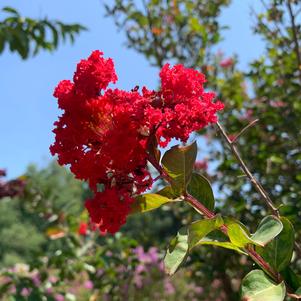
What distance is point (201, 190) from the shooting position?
46.3 inches

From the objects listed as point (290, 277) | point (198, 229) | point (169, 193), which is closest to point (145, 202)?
point (169, 193)

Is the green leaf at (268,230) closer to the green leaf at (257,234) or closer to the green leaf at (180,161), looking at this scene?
the green leaf at (257,234)

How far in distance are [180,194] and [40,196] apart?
112 inches

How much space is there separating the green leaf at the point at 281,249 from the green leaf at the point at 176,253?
0.18m

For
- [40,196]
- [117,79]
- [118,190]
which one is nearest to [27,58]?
[40,196]

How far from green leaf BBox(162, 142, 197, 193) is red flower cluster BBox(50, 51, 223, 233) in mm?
58

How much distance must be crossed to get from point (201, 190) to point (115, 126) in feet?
0.91

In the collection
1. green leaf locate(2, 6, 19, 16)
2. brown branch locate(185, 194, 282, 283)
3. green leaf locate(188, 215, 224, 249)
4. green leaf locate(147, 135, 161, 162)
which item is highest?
green leaf locate(2, 6, 19, 16)

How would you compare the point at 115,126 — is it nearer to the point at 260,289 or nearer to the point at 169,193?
the point at 169,193

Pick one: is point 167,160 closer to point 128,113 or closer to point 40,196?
point 128,113

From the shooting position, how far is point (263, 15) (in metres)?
3.45

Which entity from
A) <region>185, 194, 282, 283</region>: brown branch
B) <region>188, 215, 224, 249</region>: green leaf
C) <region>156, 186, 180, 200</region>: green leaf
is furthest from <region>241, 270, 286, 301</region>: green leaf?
<region>156, 186, 180, 200</region>: green leaf

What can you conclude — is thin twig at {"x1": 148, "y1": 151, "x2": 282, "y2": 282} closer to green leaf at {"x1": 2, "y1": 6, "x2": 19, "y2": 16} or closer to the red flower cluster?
the red flower cluster

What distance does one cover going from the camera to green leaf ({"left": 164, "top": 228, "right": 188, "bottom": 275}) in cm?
99
